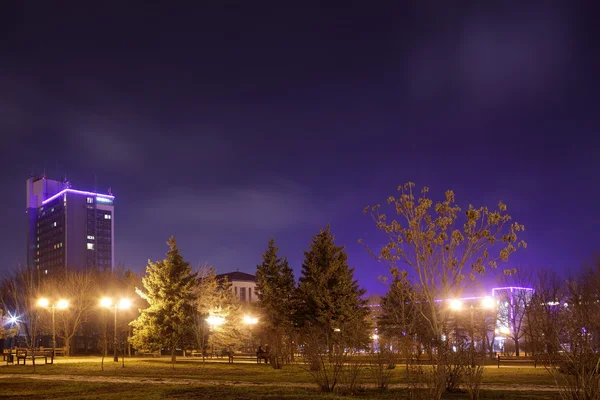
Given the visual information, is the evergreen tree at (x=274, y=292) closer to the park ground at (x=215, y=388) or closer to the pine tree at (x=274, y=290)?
the pine tree at (x=274, y=290)

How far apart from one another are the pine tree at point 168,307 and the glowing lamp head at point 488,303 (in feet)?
66.1

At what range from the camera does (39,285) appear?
5853cm

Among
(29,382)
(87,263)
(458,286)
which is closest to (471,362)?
(458,286)

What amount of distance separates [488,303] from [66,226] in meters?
143

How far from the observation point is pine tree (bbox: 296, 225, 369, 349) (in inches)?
1436

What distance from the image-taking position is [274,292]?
123ft

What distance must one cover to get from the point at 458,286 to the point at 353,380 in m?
6.83

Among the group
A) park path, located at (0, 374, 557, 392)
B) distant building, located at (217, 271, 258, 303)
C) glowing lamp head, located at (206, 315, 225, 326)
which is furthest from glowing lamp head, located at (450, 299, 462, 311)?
distant building, located at (217, 271, 258, 303)

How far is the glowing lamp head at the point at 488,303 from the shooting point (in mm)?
43425

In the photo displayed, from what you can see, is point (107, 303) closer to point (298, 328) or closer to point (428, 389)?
point (298, 328)

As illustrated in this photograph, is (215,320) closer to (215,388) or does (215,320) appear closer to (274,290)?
(274,290)

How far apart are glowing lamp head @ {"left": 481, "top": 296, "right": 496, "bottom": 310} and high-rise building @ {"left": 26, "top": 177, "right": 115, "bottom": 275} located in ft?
437

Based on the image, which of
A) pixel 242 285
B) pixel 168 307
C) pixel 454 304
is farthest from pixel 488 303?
pixel 242 285

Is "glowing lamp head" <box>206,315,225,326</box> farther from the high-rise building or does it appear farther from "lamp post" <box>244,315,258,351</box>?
the high-rise building
